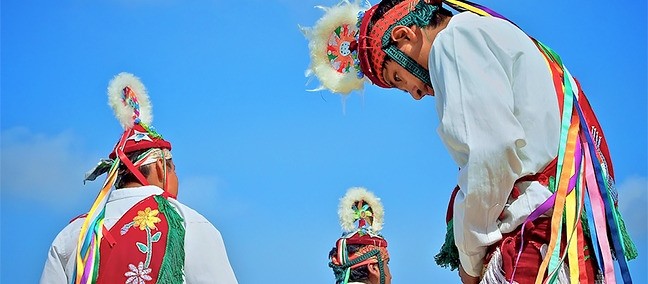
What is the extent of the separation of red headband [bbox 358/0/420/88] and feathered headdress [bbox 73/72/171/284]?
6.70 feet

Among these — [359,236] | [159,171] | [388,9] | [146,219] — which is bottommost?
[388,9]

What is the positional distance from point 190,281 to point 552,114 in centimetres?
229

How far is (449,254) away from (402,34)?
0.64 meters

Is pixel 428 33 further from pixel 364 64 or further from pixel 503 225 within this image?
pixel 503 225

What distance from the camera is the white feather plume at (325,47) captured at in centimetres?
304

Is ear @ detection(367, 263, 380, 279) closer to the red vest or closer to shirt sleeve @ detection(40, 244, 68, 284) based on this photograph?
the red vest

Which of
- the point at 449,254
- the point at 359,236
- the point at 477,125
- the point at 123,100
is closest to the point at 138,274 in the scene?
the point at 123,100

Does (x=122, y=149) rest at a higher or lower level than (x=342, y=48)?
higher

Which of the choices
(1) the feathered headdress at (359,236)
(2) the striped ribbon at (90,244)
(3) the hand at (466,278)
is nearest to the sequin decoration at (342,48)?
(3) the hand at (466,278)

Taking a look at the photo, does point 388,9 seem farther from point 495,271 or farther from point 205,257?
point 205,257

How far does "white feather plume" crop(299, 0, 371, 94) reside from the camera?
9.96 ft

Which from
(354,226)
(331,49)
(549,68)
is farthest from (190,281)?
(354,226)

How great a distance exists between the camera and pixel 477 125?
229cm

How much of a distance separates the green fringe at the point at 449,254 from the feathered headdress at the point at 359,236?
13.6 ft
